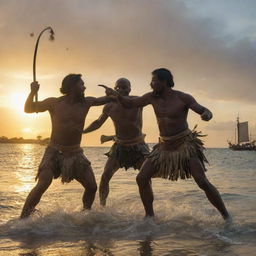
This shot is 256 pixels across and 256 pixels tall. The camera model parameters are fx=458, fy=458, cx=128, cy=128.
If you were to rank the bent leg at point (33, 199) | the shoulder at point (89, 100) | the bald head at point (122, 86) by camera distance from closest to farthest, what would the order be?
the bent leg at point (33, 199) → the shoulder at point (89, 100) → the bald head at point (122, 86)

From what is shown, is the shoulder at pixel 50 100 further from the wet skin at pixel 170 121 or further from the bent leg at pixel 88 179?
the wet skin at pixel 170 121

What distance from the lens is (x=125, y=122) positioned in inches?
301

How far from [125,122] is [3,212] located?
8.81 feet

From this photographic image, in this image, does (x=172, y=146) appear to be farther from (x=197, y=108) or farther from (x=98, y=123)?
(x=98, y=123)

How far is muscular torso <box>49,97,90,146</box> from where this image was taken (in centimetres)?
648

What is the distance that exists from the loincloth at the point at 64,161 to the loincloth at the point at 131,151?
1250 mm

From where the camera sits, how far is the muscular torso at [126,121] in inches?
301

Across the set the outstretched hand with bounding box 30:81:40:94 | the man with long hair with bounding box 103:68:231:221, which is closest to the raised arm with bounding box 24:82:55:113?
the outstretched hand with bounding box 30:81:40:94

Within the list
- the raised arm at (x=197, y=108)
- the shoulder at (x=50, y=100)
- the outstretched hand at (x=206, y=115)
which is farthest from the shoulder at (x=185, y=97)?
the shoulder at (x=50, y=100)

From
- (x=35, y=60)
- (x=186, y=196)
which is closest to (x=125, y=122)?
(x=35, y=60)

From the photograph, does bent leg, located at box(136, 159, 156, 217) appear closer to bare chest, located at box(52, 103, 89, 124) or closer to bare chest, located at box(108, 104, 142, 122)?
bare chest, located at box(52, 103, 89, 124)

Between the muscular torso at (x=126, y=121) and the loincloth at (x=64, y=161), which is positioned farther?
the muscular torso at (x=126, y=121)

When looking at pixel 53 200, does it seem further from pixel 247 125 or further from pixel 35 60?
pixel 247 125

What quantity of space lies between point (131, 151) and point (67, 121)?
1.61 m
